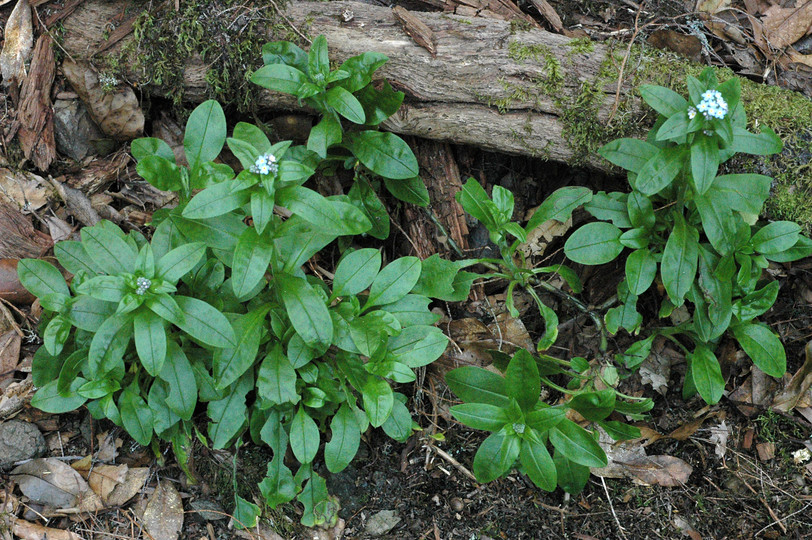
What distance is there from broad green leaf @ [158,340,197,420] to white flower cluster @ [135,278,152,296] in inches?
15.0

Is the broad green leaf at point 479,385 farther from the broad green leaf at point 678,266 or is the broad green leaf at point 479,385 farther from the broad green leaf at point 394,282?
the broad green leaf at point 678,266

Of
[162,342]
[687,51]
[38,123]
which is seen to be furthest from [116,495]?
[687,51]

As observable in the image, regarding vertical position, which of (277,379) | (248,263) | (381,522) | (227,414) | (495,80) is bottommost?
(381,522)

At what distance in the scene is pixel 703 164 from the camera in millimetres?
2961

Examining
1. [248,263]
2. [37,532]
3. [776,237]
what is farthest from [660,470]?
[37,532]

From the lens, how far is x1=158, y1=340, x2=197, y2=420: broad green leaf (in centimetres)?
305

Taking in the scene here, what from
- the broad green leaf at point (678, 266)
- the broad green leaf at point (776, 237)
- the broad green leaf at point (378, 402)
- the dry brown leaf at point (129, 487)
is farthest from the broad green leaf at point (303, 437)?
the broad green leaf at point (776, 237)

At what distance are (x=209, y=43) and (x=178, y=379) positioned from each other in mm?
1897

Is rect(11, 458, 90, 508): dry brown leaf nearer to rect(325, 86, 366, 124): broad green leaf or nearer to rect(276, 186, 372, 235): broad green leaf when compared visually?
rect(276, 186, 372, 235): broad green leaf

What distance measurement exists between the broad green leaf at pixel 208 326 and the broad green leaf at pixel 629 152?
6.83ft

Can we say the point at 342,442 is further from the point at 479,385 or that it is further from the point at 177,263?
the point at 177,263

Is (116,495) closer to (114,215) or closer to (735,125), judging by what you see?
(114,215)

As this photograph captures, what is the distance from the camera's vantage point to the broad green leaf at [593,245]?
3.40m

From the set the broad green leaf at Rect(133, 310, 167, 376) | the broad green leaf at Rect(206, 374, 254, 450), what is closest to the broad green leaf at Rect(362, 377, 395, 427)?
the broad green leaf at Rect(206, 374, 254, 450)
